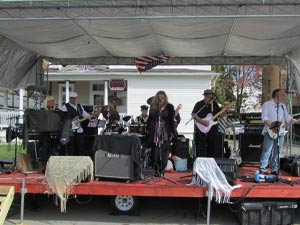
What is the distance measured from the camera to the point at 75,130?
8.91 meters

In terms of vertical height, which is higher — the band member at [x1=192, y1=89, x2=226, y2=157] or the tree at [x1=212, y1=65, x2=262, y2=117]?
the tree at [x1=212, y1=65, x2=262, y2=117]

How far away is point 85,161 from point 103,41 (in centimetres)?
320

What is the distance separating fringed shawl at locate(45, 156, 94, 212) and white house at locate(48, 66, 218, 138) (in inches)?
571

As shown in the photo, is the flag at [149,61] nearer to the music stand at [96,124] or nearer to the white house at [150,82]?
the music stand at [96,124]

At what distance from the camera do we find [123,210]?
705 centimetres

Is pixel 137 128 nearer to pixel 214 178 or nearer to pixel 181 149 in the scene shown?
pixel 181 149

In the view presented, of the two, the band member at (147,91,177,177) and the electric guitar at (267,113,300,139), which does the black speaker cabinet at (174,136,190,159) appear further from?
the electric guitar at (267,113,300,139)

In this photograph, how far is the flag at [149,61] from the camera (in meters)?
10.5

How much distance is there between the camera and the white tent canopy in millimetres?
6512

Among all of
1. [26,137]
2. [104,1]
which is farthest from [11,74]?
[104,1]

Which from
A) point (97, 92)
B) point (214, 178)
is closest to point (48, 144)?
point (214, 178)

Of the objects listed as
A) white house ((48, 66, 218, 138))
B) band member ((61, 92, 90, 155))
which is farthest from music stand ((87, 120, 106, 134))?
white house ((48, 66, 218, 138))

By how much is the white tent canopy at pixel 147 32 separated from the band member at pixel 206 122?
1235mm

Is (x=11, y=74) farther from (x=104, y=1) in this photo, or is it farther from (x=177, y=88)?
(x=177, y=88)
